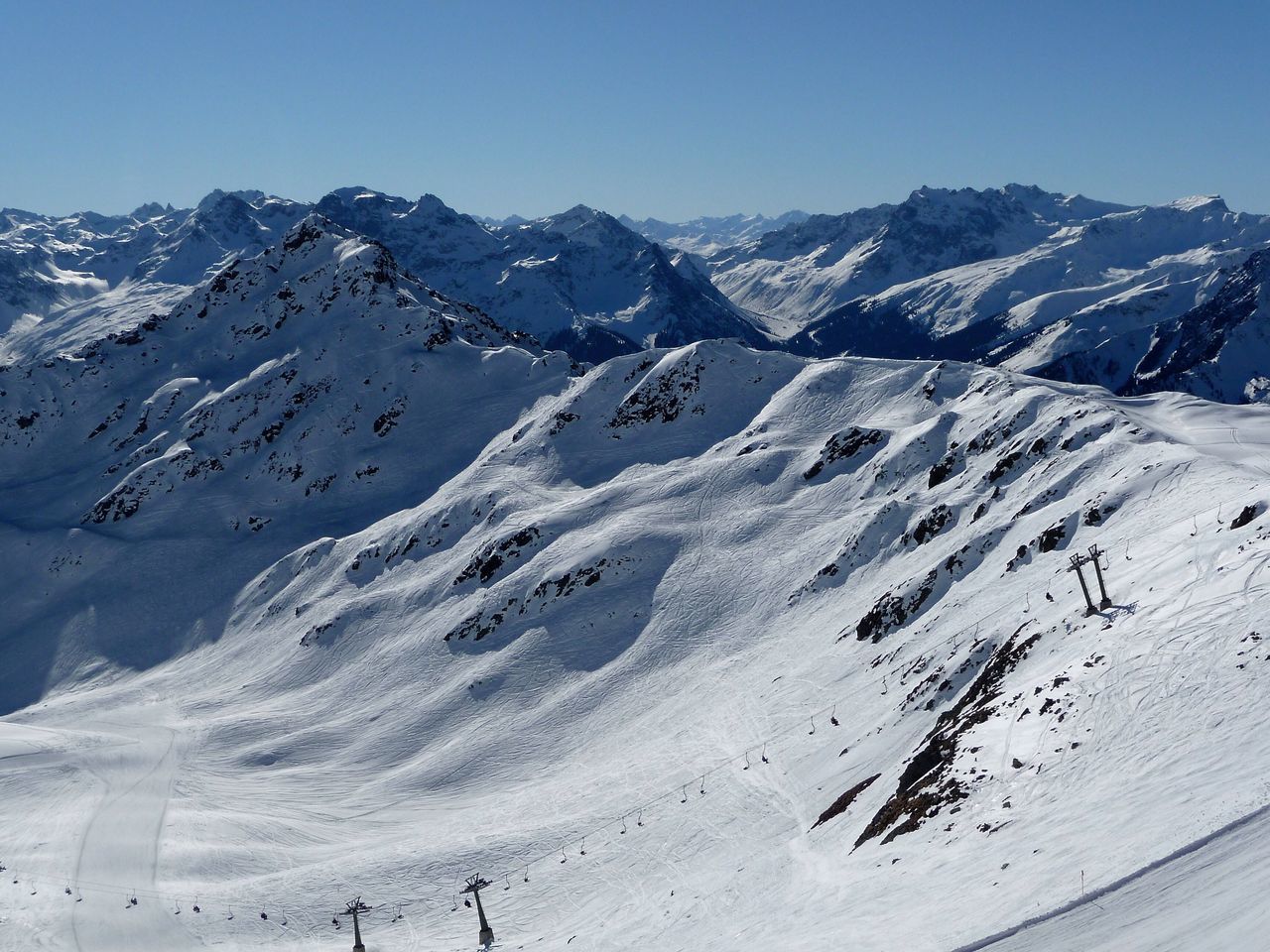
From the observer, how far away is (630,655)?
6962 centimetres

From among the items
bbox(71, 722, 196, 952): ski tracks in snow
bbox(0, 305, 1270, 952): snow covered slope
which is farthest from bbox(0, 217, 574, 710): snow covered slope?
bbox(71, 722, 196, 952): ski tracks in snow

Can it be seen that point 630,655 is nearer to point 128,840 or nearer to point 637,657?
point 637,657

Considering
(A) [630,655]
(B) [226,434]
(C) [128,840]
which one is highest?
(B) [226,434]

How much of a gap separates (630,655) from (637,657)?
29.9 inches

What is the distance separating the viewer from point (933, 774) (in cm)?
2988

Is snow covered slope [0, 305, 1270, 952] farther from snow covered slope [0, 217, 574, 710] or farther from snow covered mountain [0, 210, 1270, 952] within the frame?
snow covered slope [0, 217, 574, 710]

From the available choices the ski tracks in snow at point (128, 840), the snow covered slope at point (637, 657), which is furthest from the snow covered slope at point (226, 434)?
the ski tracks in snow at point (128, 840)

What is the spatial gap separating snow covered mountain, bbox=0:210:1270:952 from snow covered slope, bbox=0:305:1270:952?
27 cm

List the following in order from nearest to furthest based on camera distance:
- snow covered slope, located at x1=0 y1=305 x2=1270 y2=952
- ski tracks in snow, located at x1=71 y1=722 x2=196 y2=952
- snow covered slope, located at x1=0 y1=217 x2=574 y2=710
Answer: snow covered slope, located at x1=0 y1=305 x2=1270 y2=952 → ski tracks in snow, located at x1=71 y1=722 x2=196 y2=952 → snow covered slope, located at x1=0 y1=217 x2=574 y2=710

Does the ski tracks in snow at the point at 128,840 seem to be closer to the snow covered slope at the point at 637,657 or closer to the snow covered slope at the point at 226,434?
the snow covered slope at the point at 637,657

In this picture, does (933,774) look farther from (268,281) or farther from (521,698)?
(268,281)

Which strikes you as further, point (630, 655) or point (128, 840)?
point (630, 655)

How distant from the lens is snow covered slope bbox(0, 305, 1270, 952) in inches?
1045

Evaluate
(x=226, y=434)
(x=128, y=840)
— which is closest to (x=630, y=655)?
(x=128, y=840)
